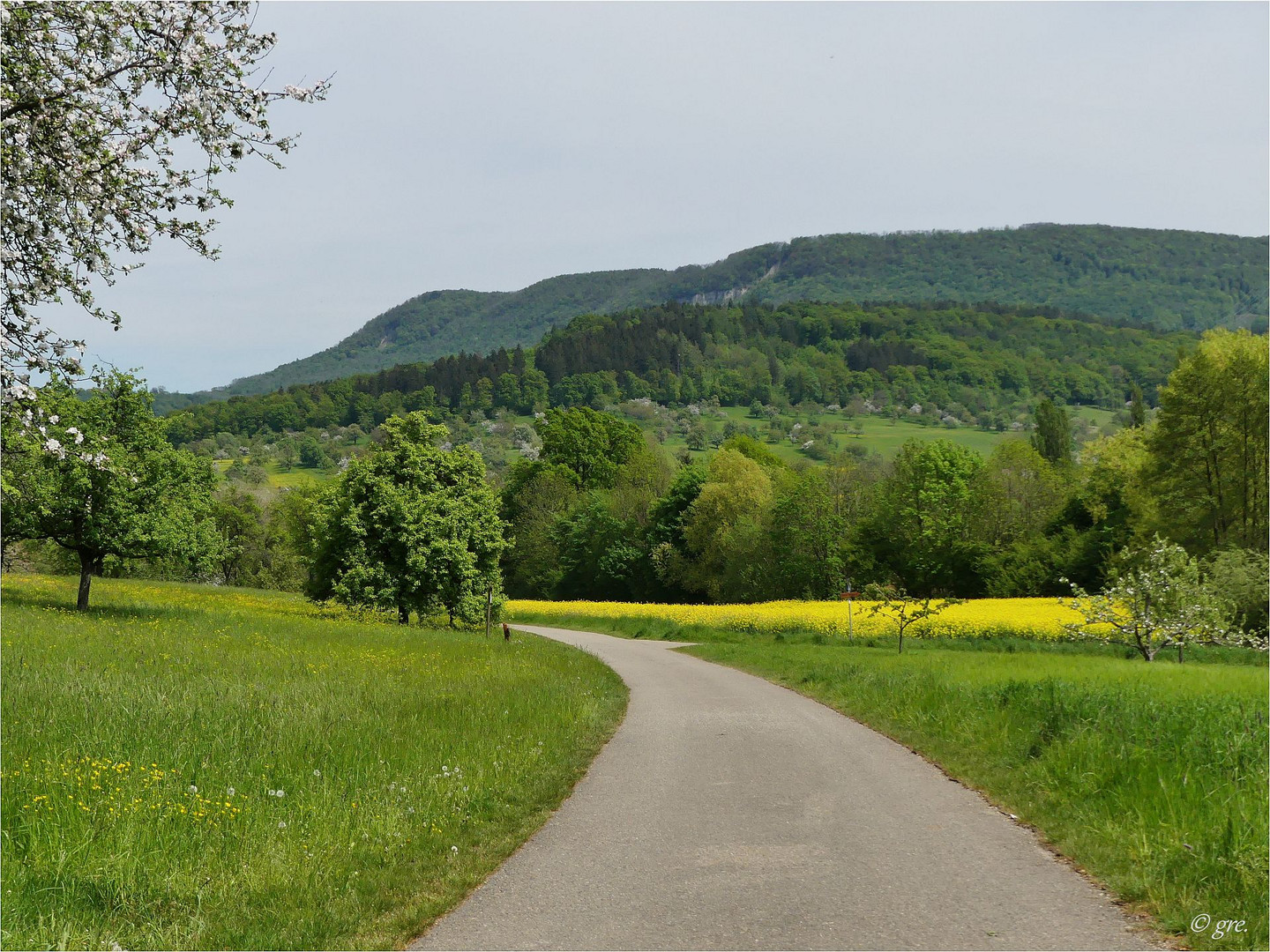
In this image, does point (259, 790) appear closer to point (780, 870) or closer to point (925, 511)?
point (780, 870)

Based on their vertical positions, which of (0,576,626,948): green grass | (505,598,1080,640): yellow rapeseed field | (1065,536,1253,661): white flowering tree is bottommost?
(505,598,1080,640): yellow rapeseed field

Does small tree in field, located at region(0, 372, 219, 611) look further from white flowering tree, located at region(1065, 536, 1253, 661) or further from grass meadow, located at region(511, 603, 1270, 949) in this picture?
white flowering tree, located at region(1065, 536, 1253, 661)

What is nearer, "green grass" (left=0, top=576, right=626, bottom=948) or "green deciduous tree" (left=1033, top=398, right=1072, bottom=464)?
"green grass" (left=0, top=576, right=626, bottom=948)

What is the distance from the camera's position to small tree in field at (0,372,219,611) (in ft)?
87.5

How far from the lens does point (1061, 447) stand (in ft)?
300

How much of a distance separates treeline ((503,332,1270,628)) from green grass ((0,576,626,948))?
29.6m

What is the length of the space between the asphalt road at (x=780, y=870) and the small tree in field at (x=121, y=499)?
70.0ft

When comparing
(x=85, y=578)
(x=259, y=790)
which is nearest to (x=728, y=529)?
(x=85, y=578)

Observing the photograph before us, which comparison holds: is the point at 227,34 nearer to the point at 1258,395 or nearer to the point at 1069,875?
the point at 1069,875

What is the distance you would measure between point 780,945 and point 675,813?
3546 mm

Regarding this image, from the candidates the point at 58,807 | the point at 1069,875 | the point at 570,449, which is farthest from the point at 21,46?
the point at 570,449

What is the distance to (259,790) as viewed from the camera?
8.43m

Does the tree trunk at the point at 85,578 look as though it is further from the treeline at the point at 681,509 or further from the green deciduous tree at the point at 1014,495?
the green deciduous tree at the point at 1014,495

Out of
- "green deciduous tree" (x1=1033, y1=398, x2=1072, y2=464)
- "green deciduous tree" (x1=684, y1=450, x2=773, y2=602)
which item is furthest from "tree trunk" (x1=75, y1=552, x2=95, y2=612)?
"green deciduous tree" (x1=1033, y1=398, x2=1072, y2=464)
